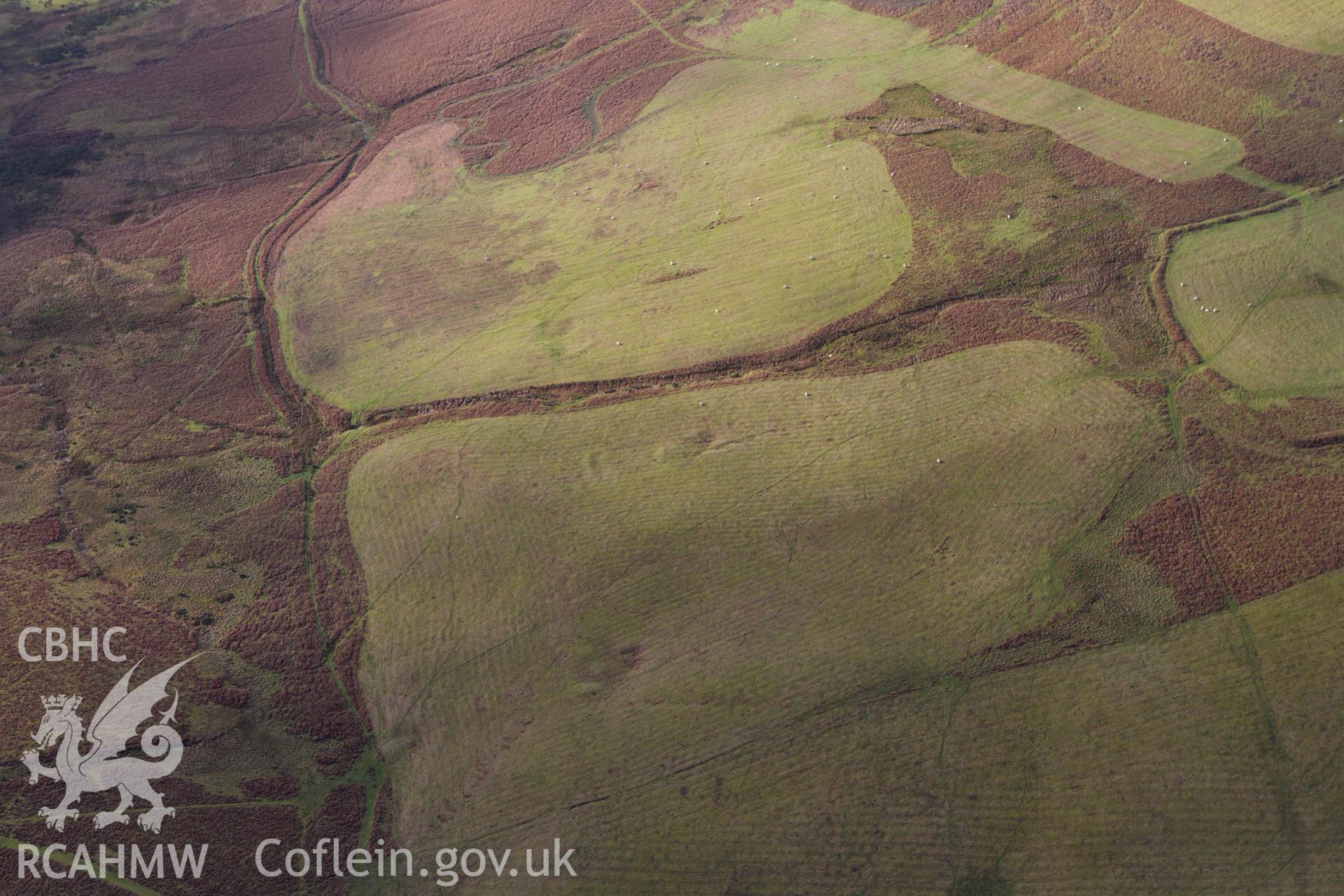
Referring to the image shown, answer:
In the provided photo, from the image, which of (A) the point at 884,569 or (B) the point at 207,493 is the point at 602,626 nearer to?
(A) the point at 884,569

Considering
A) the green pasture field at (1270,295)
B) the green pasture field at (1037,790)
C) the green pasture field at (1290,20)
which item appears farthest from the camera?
the green pasture field at (1290,20)

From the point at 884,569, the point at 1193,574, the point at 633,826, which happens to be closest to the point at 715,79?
the point at 884,569

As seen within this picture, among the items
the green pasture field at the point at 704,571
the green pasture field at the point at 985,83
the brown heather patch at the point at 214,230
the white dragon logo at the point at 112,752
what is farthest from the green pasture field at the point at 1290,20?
the white dragon logo at the point at 112,752

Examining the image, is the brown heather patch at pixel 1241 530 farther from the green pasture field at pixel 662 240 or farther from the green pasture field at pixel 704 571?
the green pasture field at pixel 662 240

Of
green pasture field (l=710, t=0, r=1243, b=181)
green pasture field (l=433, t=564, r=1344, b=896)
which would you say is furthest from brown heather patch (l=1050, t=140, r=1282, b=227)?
green pasture field (l=433, t=564, r=1344, b=896)

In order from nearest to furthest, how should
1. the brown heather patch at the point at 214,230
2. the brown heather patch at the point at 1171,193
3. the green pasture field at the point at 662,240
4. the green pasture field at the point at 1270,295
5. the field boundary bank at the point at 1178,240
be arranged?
the green pasture field at the point at 1270,295 → the field boundary bank at the point at 1178,240 → the brown heather patch at the point at 1171,193 → the green pasture field at the point at 662,240 → the brown heather patch at the point at 214,230

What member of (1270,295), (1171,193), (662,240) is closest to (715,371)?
(662,240)
